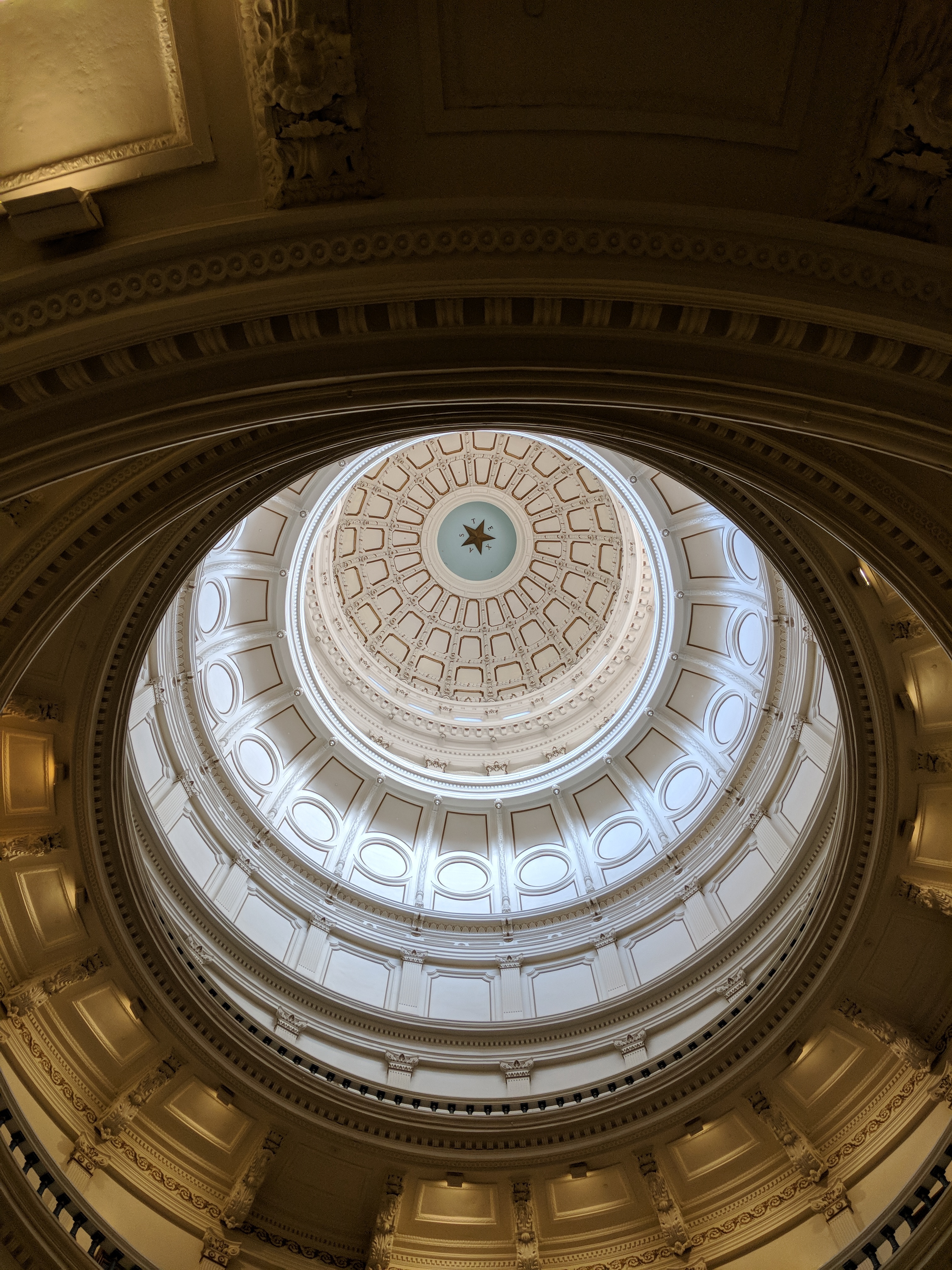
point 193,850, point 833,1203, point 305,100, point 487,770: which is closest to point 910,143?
point 305,100

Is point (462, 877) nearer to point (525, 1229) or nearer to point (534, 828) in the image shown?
point (534, 828)

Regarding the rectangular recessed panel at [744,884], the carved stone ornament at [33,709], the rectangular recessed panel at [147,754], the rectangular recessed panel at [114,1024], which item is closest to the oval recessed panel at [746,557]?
the rectangular recessed panel at [744,884]

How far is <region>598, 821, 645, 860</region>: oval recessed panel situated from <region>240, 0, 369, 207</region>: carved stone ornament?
17.6 meters

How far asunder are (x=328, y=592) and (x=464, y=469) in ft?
19.0

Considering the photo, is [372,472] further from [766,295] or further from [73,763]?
[766,295]

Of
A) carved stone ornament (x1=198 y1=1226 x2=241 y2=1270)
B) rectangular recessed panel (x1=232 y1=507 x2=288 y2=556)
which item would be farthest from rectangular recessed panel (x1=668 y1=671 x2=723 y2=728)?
carved stone ornament (x1=198 y1=1226 x2=241 y2=1270)

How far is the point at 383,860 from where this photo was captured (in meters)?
21.0

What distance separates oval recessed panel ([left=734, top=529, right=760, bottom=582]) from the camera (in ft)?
59.0

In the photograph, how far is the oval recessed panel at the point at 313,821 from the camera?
2006 cm

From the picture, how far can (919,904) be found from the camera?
12.1 meters

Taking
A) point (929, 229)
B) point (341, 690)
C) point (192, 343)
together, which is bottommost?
point (192, 343)

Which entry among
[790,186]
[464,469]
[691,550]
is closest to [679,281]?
[790,186]

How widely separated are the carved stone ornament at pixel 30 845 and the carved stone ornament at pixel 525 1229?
8823 mm

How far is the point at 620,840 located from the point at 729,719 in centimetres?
400
